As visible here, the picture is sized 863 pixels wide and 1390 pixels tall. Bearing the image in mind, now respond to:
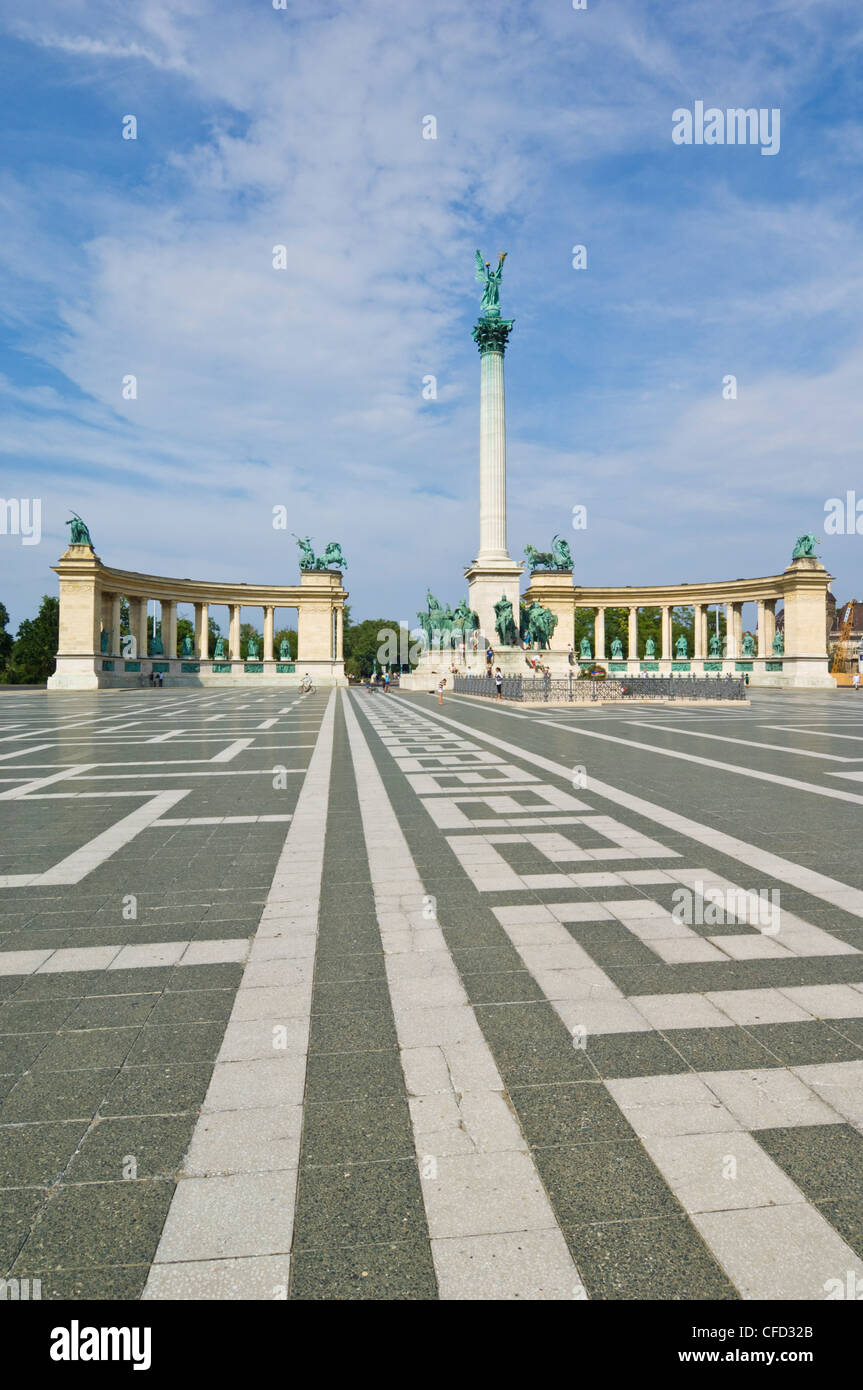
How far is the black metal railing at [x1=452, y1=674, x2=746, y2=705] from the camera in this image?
136ft

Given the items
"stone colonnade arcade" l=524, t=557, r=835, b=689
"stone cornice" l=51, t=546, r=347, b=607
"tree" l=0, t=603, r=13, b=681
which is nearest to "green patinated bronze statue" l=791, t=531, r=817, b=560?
"stone colonnade arcade" l=524, t=557, r=835, b=689

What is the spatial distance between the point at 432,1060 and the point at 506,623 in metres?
55.5

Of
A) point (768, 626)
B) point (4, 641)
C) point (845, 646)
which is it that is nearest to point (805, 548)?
point (768, 626)

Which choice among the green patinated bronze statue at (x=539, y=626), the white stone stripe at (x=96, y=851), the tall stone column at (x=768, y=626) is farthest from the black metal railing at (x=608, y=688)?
the tall stone column at (x=768, y=626)

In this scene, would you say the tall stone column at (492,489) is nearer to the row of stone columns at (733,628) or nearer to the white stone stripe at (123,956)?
the row of stone columns at (733,628)

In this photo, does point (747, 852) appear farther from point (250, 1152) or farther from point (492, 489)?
point (492, 489)

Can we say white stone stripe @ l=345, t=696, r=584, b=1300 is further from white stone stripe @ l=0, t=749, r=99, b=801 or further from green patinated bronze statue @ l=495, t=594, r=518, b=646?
green patinated bronze statue @ l=495, t=594, r=518, b=646

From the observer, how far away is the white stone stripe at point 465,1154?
260 cm

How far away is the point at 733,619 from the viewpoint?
273 ft

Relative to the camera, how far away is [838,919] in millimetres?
6117

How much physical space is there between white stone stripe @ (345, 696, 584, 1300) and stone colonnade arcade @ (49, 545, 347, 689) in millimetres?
67403
